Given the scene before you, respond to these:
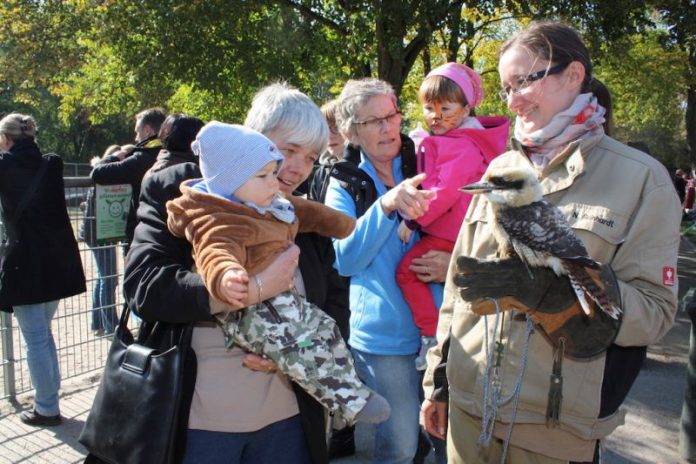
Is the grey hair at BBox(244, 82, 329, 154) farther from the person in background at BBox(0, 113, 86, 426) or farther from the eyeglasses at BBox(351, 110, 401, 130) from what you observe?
the person in background at BBox(0, 113, 86, 426)

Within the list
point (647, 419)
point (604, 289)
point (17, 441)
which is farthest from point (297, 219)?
point (647, 419)

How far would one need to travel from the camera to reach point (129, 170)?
5.64 meters

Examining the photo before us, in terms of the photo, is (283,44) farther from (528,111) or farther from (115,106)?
(528,111)

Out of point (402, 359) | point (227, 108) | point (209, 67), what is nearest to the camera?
point (402, 359)

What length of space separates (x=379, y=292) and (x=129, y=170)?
339 centimetres

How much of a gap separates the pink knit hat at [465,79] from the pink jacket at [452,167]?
0.22 metres

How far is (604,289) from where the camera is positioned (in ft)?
6.42

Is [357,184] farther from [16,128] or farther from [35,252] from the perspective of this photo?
[16,128]

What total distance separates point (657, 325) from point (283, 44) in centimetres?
1350

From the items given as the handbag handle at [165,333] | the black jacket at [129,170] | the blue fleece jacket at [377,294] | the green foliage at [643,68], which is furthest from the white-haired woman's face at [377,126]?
the green foliage at [643,68]

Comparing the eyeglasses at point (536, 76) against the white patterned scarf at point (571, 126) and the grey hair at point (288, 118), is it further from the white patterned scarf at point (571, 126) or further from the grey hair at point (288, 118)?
the grey hair at point (288, 118)

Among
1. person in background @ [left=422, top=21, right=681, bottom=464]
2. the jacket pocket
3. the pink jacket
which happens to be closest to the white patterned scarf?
person in background @ [left=422, top=21, right=681, bottom=464]

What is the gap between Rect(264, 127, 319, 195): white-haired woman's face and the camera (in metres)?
2.57

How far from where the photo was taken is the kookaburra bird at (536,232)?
1.95 meters
